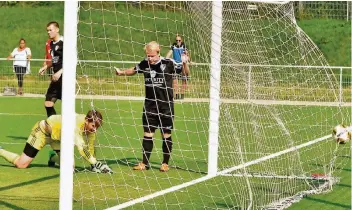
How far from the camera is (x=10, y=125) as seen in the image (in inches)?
798

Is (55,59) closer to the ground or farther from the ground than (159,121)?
farther from the ground

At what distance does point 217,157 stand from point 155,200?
210 cm

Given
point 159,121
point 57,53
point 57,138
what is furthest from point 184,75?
point 57,138

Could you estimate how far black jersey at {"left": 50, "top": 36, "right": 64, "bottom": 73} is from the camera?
14395 millimetres

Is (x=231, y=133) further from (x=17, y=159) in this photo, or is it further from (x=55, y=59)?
(x=55, y=59)

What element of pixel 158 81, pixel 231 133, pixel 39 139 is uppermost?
pixel 158 81

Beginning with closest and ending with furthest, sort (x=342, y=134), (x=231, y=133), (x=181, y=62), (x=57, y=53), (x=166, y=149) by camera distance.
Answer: (x=342, y=134) < (x=231, y=133) < (x=166, y=149) < (x=181, y=62) < (x=57, y=53)

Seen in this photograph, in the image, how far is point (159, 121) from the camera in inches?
502

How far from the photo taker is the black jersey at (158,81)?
12.3m

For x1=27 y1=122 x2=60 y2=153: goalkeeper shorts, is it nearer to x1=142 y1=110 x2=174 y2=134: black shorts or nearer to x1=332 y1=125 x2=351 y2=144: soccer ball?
x1=142 y1=110 x2=174 y2=134: black shorts

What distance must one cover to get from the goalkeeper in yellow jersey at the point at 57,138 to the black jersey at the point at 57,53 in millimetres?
2183

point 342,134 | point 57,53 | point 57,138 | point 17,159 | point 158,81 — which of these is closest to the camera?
point 342,134

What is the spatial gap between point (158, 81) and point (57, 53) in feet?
9.27

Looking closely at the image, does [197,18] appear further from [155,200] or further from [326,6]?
[326,6]
